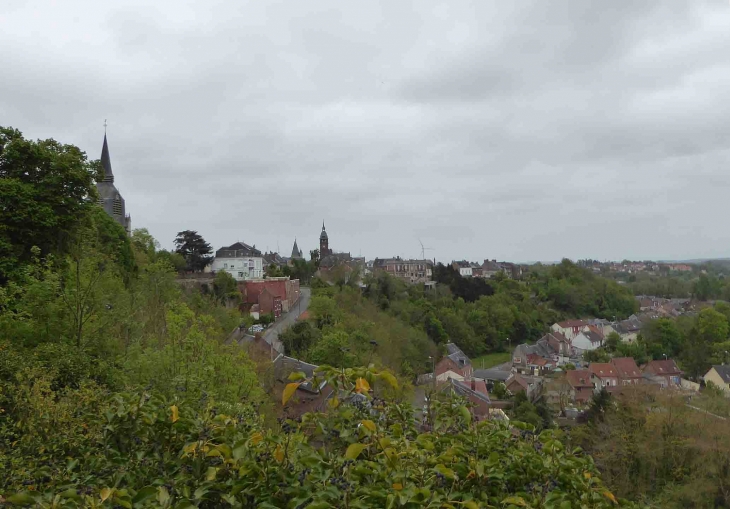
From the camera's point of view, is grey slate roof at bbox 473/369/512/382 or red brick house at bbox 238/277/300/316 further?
grey slate roof at bbox 473/369/512/382

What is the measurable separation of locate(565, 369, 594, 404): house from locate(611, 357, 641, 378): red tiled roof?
3655 mm

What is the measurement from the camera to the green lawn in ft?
168

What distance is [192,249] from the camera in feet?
149

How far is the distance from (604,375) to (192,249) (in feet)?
116

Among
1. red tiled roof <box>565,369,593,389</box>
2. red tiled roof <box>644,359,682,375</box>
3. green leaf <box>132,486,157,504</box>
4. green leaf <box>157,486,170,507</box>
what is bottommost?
red tiled roof <box>644,359,682,375</box>

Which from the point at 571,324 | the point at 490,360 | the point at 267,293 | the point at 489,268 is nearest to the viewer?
the point at 267,293

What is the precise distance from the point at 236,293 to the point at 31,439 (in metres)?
32.4

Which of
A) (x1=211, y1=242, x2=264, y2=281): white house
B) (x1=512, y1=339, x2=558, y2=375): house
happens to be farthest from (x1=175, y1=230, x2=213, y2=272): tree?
(x1=512, y1=339, x2=558, y2=375): house

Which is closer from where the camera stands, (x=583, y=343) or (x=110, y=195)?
(x=110, y=195)

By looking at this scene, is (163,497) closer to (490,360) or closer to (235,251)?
(235,251)

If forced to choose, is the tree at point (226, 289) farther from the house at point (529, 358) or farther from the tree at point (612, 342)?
the tree at point (612, 342)

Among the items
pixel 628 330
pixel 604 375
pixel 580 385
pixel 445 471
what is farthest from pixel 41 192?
pixel 628 330

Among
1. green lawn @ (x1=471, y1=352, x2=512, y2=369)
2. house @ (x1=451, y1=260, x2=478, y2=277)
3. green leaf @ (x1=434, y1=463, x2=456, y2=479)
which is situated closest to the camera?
green leaf @ (x1=434, y1=463, x2=456, y2=479)

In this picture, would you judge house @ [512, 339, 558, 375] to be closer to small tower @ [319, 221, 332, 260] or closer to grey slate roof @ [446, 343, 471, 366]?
grey slate roof @ [446, 343, 471, 366]
